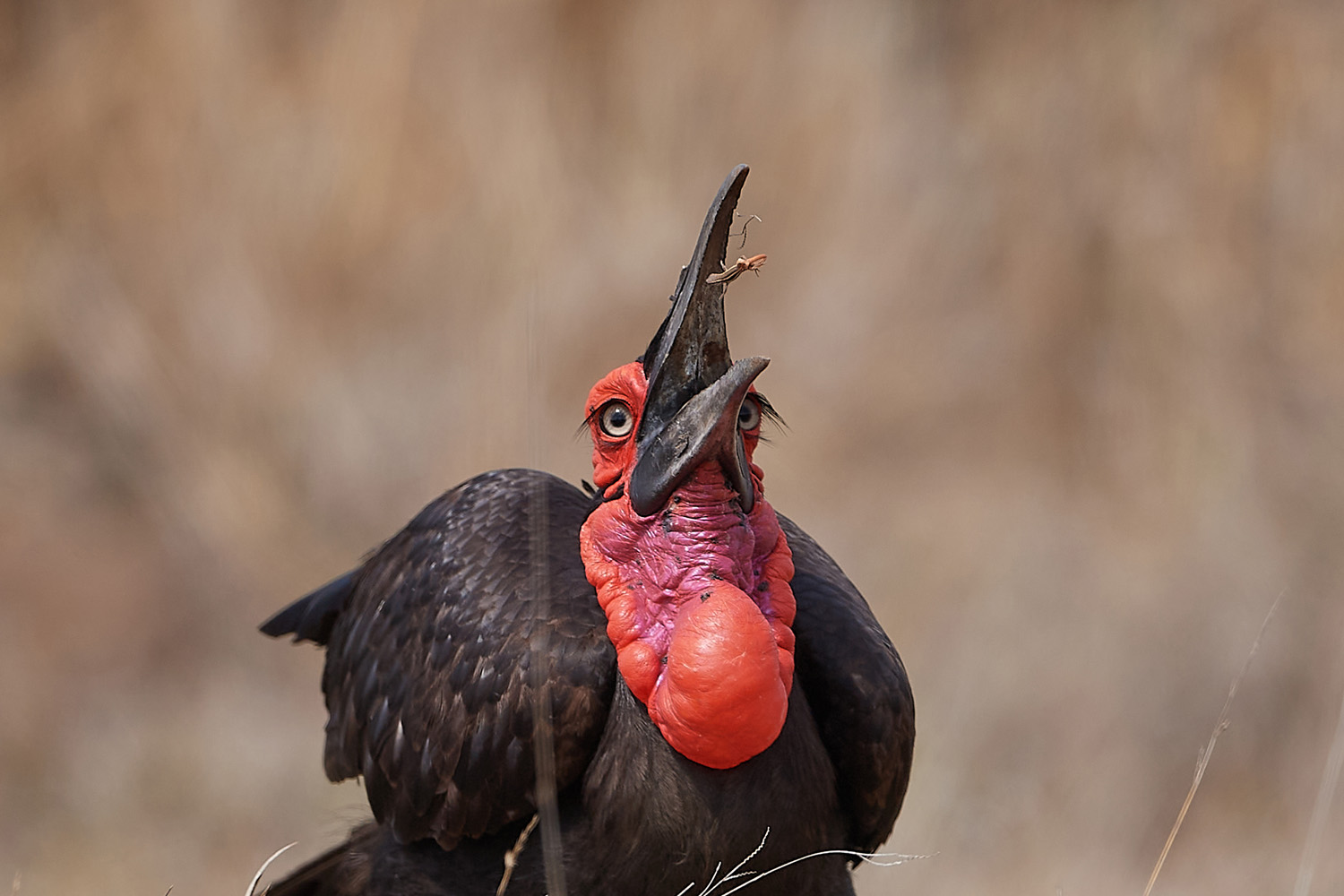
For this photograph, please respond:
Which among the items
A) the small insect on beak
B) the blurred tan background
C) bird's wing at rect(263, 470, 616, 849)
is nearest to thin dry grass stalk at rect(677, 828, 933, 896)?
bird's wing at rect(263, 470, 616, 849)

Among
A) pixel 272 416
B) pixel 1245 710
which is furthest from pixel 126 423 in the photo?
pixel 1245 710

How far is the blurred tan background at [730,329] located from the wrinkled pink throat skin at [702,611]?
3.16 meters

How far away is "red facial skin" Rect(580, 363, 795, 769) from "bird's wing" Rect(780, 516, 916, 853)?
0.70ft

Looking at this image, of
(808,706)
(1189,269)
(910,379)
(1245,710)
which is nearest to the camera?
(808,706)

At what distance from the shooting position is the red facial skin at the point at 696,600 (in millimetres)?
1922

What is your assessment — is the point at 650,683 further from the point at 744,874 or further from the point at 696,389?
the point at 696,389

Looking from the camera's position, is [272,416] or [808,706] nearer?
[808,706]

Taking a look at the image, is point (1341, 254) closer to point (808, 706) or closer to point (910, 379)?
point (910, 379)

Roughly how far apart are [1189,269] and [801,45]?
6.44 ft

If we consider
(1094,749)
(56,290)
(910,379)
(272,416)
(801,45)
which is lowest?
(1094,749)

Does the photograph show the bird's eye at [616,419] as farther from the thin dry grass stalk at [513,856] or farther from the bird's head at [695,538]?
the thin dry grass stalk at [513,856]

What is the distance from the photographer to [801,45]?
5520 millimetres

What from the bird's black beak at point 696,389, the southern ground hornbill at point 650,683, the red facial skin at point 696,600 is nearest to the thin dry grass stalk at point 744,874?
the southern ground hornbill at point 650,683

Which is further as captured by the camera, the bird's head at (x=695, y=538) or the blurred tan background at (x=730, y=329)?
the blurred tan background at (x=730, y=329)
